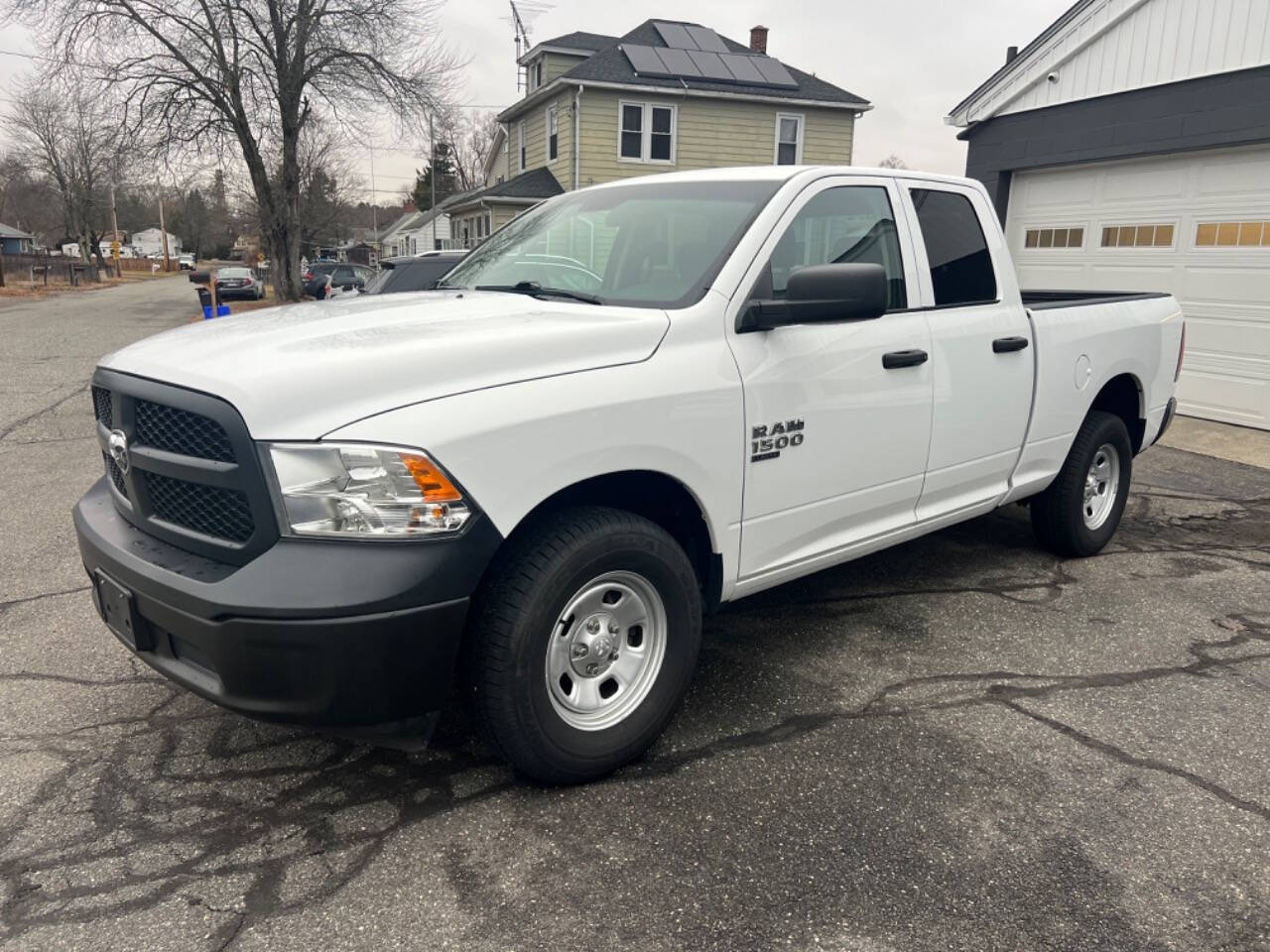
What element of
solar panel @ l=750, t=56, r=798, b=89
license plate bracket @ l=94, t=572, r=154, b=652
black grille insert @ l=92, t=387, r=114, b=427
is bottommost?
license plate bracket @ l=94, t=572, r=154, b=652

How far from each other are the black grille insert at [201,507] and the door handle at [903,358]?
241 cm

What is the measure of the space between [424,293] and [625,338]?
4.18 ft

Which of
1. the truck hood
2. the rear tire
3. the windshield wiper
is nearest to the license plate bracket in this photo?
the truck hood

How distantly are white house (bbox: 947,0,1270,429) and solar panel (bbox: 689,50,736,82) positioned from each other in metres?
14.8

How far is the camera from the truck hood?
246 centimetres

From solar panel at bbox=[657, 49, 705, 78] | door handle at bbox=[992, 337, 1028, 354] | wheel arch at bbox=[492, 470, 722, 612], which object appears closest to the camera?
wheel arch at bbox=[492, 470, 722, 612]

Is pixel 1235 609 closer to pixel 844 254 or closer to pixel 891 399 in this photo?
pixel 891 399

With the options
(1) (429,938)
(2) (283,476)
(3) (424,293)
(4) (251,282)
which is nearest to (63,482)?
(3) (424,293)

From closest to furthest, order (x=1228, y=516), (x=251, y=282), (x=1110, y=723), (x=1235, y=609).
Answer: (x=1110, y=723) < (x=1235, y=609) < (x=1228, y=516) < (x=251, y=282)

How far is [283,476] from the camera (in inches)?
95.0

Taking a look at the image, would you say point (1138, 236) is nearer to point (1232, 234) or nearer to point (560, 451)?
point (1232, 234)

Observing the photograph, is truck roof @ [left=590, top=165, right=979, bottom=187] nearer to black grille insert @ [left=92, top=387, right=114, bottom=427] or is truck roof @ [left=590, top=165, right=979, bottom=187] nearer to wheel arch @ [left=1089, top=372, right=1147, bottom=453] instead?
wheel arch @ [left=1089, top=372, right=1147, bottom=453]

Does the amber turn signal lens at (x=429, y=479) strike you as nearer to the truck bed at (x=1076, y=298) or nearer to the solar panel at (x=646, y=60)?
the truck bed at (x=1076, y=298)

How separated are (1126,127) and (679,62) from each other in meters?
17.6
